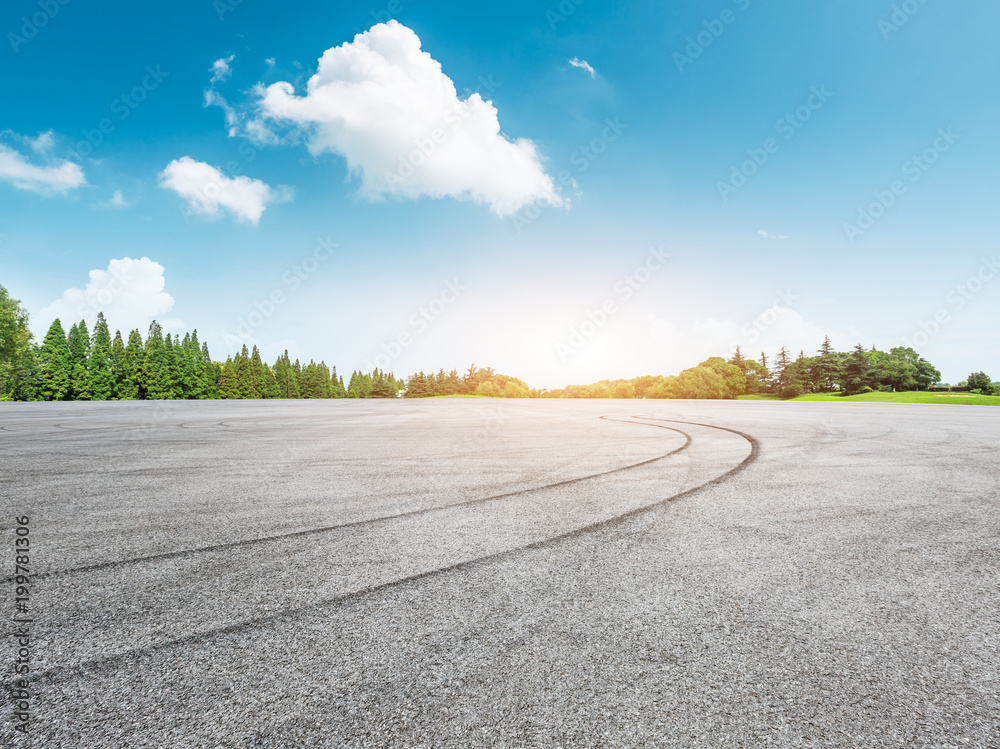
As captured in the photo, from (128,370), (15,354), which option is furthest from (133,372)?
(15,354)

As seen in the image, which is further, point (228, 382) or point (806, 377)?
point (228, 382)

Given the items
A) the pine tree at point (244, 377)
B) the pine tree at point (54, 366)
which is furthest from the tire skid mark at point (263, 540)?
the pine tree at point (244, 377)

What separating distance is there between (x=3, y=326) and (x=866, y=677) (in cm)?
6432

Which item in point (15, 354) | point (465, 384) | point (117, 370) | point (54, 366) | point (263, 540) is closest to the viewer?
point (263, 540)

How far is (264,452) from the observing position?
8398 millimetres

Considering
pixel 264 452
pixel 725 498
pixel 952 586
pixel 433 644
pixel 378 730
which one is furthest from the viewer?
pixel 264 452

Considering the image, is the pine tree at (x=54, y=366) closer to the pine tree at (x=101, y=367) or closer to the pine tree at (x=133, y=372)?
the pine tree at (x=101, y=367)

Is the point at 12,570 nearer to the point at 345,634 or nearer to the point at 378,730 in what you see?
the point at 345,634

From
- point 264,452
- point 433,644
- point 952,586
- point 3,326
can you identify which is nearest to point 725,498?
point 952,586

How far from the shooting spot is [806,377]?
6531 cm

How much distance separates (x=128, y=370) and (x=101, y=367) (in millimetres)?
2710

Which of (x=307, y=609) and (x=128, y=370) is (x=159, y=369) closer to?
(x=128, y=370)

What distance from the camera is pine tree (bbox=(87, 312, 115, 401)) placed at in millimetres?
54250

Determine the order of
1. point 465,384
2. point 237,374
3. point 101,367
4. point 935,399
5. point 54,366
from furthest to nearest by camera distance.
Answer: point 465,384 < point 237,374 < point 101,367 < point 54,366 < point 935,399
